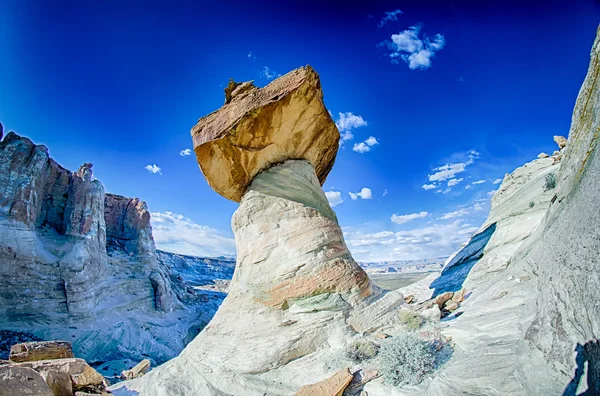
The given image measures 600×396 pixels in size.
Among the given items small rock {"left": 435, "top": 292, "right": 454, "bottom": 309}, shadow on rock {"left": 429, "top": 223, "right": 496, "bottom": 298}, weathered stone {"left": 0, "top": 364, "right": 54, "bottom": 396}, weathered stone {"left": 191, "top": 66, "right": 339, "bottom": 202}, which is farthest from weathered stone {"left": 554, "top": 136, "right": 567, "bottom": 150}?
weathered stone {"left": 0, "top": 364, "right": 54, "bottom": 396}

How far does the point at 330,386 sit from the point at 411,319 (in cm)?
267

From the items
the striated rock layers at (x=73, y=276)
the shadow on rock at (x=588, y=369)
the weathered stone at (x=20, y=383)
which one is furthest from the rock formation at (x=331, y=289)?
the striated rock layers at (x=73, y=276)

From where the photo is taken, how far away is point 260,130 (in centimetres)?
902

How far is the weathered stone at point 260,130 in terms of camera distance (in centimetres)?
875

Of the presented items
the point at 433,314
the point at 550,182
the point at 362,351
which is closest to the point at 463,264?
the point at 550,182

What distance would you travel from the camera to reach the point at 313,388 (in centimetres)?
509

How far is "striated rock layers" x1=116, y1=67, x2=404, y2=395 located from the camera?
6.38 m

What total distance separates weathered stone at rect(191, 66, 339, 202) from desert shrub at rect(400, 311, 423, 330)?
19.5ft

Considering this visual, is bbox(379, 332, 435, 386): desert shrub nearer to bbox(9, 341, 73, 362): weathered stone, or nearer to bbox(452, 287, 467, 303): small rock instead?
bbox(452, 287, 467, 303): small rock

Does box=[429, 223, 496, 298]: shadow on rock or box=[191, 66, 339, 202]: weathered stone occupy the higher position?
box=[191, 66, 339, 202]: weathered stone

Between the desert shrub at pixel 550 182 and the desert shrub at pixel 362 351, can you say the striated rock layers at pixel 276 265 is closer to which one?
the desert shrub at pixel 362 351

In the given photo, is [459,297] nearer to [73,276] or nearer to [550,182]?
[550,182]

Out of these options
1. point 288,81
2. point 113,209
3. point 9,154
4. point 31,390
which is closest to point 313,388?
point 31,390

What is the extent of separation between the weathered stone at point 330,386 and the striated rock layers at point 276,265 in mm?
475
